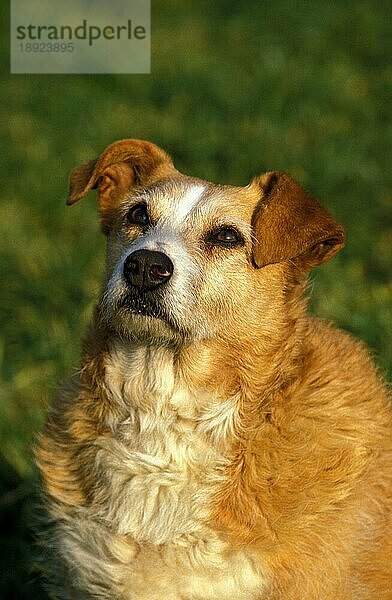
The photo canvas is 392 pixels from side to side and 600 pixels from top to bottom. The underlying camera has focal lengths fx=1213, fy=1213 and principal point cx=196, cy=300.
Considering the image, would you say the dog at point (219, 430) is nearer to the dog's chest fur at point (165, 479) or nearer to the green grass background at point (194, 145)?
the dog's chest fur at point (165, 479)

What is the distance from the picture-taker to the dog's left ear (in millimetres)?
5254

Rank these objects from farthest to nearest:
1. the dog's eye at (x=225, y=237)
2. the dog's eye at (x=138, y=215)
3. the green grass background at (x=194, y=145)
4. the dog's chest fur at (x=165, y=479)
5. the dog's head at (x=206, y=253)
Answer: the green grass background at (x=194, y=145) → the dog's eye at (x=138, y=215) → the dog's eye at (x=225, y=237) → the dog's head at (x=206, y=253) → the dog's chest fur at (x=165, y=479)

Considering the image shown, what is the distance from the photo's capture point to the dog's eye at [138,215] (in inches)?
221

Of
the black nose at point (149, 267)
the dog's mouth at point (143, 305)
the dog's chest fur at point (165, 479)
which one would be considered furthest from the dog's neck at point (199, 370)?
the black nose at point (149, 267)

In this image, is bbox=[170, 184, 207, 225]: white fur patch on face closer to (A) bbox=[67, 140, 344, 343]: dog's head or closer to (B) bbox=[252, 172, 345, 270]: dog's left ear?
(A) bbox=[67, 140, 344, 343]: dog's head

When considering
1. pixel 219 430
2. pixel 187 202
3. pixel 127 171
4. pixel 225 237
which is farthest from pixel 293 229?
pixel 127 171

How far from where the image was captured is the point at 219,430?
17.2 ft

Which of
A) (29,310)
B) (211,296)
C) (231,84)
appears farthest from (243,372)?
(231,84)

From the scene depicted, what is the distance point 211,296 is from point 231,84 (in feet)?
30.7

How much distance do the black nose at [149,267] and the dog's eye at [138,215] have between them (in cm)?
45

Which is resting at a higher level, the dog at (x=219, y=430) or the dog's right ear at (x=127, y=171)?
the dog's right ear at (x=127, y=171)

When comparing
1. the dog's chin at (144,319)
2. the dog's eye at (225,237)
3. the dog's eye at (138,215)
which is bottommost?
the dog's chin at (144,319)

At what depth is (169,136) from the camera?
1274cm

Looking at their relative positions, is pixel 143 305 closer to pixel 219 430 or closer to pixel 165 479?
pixel 219 430
